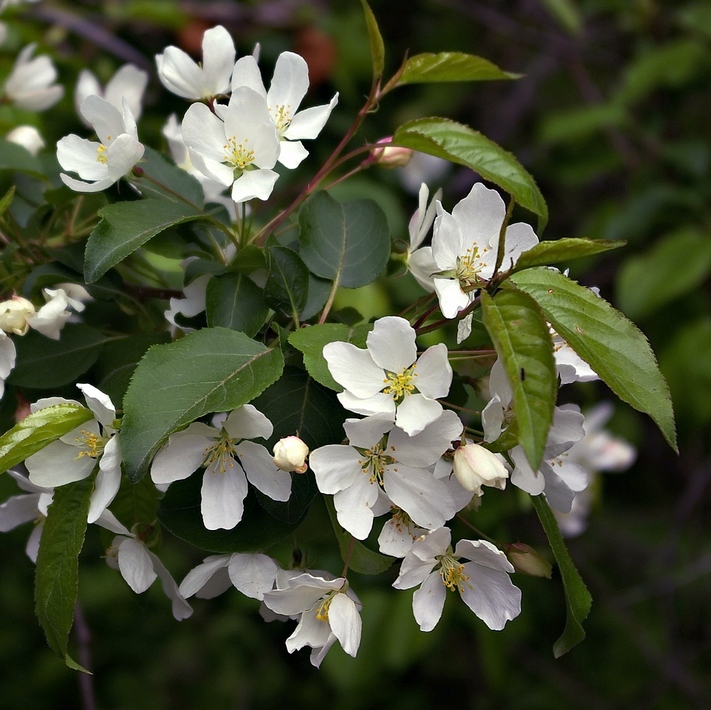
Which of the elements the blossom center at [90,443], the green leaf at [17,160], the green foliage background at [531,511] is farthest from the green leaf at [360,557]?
the green foliage background at [531,511]

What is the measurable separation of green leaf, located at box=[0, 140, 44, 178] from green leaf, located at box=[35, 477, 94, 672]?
1.79ft

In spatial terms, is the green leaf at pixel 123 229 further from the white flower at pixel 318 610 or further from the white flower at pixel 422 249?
the white flower at pixel 318 610

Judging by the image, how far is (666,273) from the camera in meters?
2.13

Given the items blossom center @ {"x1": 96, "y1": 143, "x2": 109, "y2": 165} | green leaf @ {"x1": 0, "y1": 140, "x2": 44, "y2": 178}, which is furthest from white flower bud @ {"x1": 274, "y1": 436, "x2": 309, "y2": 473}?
green leaf @ {"x1": 0, "y1": 140, "x2": 44, "y2": 178}

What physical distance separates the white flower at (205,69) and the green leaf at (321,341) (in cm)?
41

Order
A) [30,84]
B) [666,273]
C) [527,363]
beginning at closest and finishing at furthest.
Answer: [527,363] < [30,84] < [666,273]

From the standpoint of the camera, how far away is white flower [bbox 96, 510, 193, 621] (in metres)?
0.84

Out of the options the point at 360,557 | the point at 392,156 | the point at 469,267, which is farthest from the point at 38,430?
the point at 392,156

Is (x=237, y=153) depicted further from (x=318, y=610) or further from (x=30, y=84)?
(x=30, y=84)

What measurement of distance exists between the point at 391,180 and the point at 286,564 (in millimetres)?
2093

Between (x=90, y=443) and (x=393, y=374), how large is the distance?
12.7 inches

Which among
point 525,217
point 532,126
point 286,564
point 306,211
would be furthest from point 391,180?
point 286,564

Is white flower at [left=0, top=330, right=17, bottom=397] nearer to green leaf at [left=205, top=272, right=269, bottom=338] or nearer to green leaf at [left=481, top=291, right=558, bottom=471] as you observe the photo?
green leaf at [left=205, top=272, right=269, bottom=338]

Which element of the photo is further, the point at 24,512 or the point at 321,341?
the point at 24,512
